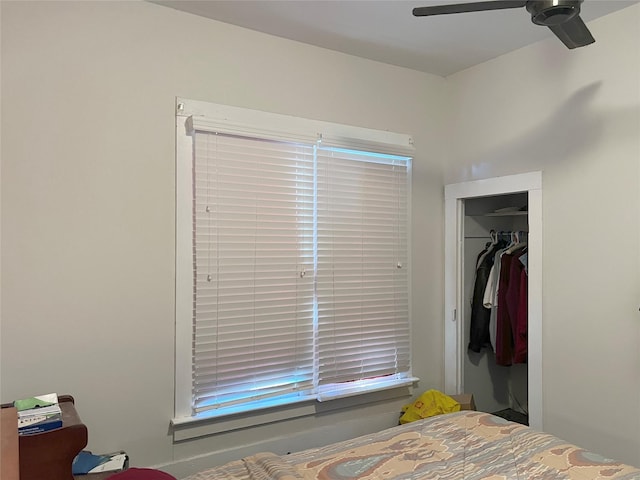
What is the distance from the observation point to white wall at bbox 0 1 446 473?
2121 millimetres

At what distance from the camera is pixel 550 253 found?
278 centimetres

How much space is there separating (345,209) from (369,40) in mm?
1005

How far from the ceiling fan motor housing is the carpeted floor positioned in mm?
3045

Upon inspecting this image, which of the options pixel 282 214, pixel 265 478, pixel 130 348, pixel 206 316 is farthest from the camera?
pixel 282 214

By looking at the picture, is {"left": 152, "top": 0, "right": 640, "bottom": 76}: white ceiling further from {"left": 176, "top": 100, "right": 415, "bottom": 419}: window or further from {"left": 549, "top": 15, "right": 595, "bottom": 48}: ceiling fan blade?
{"left": 549, "top": 15, "right": 595, "bottom": 48}: ceiling fan blade

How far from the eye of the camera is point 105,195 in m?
2.30

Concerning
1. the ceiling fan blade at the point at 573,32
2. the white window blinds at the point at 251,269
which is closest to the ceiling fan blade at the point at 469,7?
the ceiling fan blade at the point at 573,32

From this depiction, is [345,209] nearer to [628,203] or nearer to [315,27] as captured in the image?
[315,27]

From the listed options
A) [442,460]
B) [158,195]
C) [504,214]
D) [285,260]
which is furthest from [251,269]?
[504,214]

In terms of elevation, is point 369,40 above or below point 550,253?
above

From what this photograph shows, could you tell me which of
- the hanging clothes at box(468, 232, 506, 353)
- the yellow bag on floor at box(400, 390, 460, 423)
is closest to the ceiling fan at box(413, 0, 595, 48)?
the hanging clothes at box(468, 232, 506, 353)

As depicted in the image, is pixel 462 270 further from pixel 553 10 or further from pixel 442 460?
pixel 553 10

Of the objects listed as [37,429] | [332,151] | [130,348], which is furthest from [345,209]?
[37,429]

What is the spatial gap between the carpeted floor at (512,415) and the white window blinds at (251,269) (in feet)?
6.19
